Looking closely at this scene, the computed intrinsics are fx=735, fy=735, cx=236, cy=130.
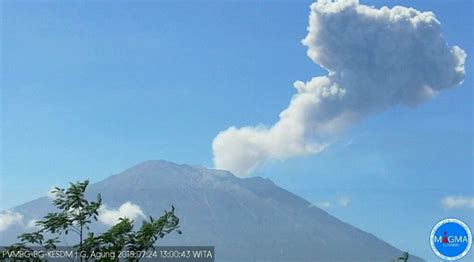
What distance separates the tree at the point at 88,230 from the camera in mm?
12805

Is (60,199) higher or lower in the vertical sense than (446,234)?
higher

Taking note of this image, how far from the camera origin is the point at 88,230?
43.1 ft

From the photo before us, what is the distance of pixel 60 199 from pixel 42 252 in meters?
1.03

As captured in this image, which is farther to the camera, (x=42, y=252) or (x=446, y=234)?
(x=446, y=234)

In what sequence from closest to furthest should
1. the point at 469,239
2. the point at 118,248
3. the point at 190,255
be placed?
the point at 118,248 < the point at 469,239 < the point at 190,255

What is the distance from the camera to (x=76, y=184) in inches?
527

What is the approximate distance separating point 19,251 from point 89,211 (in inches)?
54.3

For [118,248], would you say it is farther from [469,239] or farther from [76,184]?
[469,239]

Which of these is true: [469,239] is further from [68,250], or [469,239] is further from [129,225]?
[68,250]

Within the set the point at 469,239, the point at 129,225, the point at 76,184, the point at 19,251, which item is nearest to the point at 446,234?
the point at 469,239

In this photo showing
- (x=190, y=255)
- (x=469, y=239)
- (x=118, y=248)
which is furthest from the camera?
(x=190, y=255)

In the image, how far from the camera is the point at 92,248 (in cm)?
1281

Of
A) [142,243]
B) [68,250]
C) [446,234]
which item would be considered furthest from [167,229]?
[446,234]

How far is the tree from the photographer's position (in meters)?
12.8
